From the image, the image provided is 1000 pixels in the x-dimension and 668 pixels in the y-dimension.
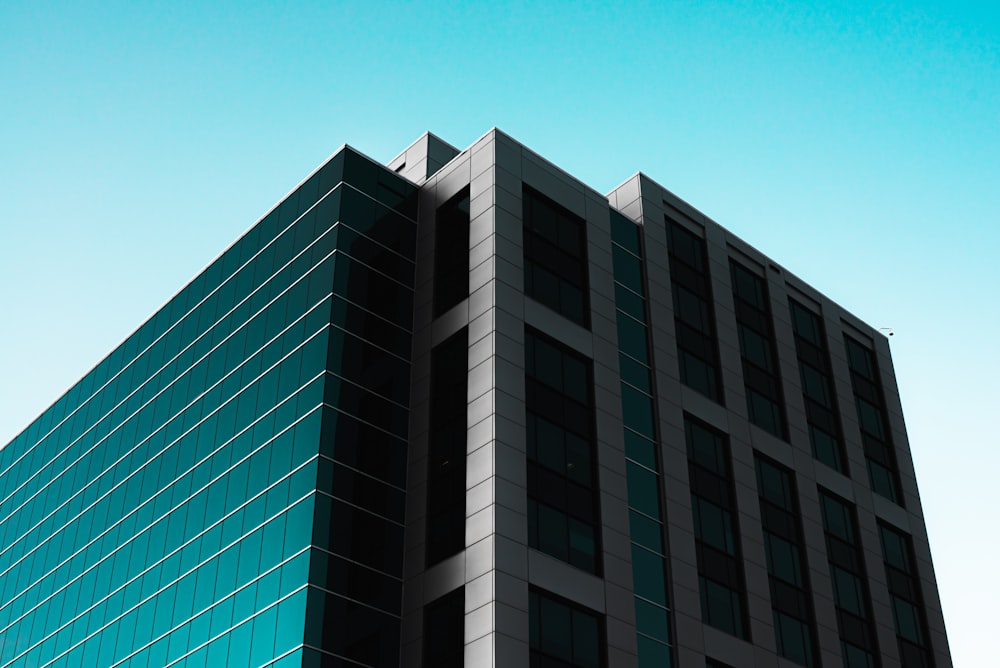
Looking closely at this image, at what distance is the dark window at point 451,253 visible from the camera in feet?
167

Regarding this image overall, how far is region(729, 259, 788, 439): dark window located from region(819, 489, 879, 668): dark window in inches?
174

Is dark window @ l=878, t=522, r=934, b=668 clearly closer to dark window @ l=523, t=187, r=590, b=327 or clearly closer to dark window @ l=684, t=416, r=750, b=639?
dark window @ l=684, t=416, r=750, b=639

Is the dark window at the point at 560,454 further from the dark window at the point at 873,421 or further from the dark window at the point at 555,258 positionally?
the dark window at the point at 873,421

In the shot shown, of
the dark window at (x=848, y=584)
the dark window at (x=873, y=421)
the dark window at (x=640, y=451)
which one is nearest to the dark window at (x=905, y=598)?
the dark window at (x=848, y=584)

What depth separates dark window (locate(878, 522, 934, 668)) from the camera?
58688mm

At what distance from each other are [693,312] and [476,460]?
18.2 m

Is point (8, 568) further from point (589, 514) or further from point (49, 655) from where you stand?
point (589, 514)

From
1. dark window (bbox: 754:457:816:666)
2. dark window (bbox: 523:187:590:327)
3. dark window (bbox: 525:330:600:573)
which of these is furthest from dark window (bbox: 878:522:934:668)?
dark window (bbox: 523:187:590:327)

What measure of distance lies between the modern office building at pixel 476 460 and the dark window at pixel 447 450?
0.11 m

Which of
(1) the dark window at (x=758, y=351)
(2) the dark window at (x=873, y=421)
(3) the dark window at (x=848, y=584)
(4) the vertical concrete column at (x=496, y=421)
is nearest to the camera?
(4) the vertical concrete column at (x=496, y=421)

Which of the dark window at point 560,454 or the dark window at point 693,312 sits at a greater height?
the dark window at point 693,312

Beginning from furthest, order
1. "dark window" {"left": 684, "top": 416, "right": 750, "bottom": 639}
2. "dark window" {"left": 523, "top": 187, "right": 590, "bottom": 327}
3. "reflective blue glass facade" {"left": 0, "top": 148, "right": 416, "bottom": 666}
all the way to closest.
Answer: "dark window" {"left": 523, "top": 187, "right": 590, "bottom": 327} < "dark window" {"left": 684, "top": 416, "right": 750, "bottom": 639} < "reflective blue glass facade" {"left": 0, "top": 148, "right": 416, "bottom": 666}

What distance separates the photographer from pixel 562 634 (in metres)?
43.4

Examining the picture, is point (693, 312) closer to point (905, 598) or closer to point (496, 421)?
point (905, 598)
